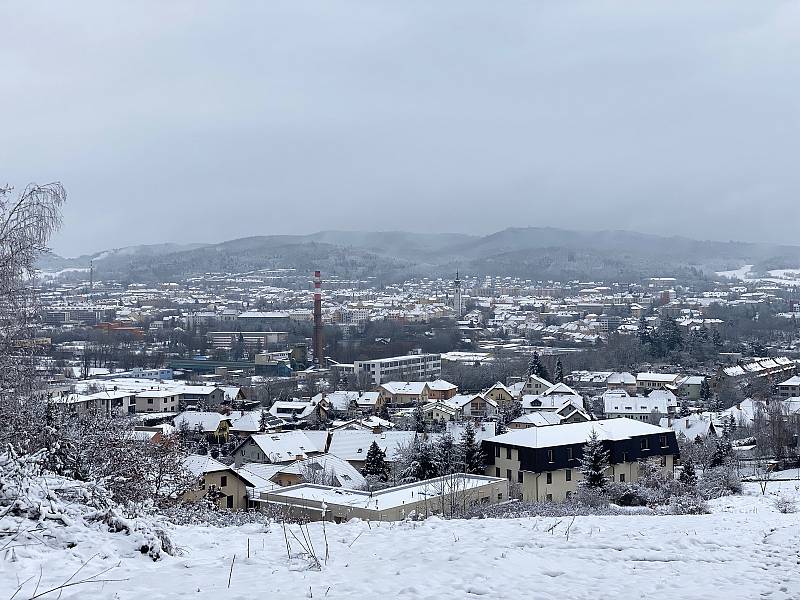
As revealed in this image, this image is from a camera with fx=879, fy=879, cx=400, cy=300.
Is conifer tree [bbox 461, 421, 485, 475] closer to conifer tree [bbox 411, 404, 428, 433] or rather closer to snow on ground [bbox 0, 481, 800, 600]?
conifer tree [bbox 411, 404, 428, 433]

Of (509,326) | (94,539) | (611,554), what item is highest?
(94,539)

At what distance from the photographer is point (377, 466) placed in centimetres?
1870

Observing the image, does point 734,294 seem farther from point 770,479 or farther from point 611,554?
point 611,554

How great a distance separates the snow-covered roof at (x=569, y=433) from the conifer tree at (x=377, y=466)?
2352mm

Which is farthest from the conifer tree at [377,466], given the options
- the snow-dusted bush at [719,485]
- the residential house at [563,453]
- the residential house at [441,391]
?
the residential house at [441,391]

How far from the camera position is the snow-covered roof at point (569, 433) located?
17.1 m

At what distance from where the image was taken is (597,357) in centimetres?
5119

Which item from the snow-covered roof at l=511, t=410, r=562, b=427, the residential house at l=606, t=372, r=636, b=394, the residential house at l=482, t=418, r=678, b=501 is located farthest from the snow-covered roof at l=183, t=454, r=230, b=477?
the residential house at l=606, t=372, r=636, b=394

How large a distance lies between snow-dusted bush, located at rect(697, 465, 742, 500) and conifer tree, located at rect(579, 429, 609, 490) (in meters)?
1.53

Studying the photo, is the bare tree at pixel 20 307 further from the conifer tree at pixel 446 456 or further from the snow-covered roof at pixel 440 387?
the snow-covered roof at pixel 440 387

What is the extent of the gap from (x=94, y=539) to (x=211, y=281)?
422 feet

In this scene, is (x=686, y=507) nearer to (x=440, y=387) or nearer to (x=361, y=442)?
(x=361, y=442)

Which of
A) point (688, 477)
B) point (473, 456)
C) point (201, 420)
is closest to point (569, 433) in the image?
point (473, 456)

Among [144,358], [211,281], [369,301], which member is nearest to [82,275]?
[211,281]
